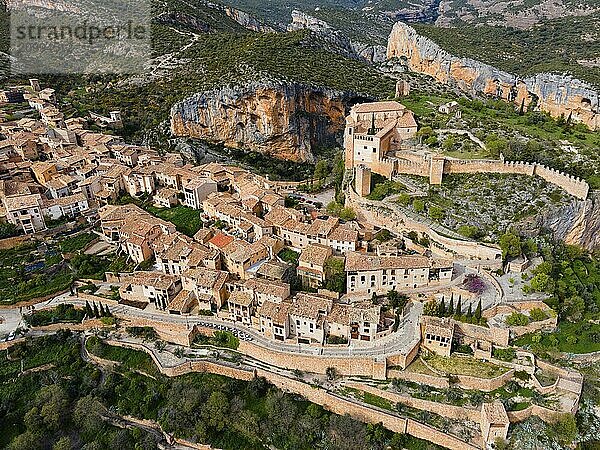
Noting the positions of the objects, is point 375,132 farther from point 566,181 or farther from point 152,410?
point 152,410

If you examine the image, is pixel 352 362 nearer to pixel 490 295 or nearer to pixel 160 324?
pixel 490 295

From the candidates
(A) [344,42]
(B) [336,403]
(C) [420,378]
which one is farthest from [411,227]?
(A) [344,42]

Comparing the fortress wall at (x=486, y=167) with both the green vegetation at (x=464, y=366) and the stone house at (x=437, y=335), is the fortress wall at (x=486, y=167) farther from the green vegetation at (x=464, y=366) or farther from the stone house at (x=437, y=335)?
the green vegetation at (x=464, y=366)

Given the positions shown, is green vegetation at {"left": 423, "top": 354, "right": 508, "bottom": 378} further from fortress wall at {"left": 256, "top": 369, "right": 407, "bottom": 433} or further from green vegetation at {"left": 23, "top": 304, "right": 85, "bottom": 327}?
green vegetation at {"left": 23, "top": 304, "right": 85, "bottom": 327}

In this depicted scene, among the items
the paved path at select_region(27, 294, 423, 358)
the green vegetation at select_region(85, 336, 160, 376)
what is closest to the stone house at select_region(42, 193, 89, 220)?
the paved path at select_region(27, 294, 423, 358)

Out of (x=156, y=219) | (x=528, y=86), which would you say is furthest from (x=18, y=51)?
(x=528, y=86)
